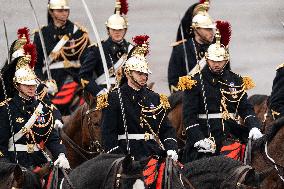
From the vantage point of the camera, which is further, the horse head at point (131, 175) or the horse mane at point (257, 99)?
the horse mane at point (257, 99)

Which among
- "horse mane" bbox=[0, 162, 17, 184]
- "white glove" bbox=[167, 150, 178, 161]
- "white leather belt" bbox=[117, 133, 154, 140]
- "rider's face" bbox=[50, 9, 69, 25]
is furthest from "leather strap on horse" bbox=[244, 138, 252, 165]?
"rider's face" bbox=[50, 9, 69, 25]

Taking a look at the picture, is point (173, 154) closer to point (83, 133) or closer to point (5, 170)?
point (5, 170)

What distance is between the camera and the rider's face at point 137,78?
1348cm

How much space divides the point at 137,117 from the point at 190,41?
475 centimetres

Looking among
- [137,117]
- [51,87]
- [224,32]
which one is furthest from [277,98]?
[51,87]

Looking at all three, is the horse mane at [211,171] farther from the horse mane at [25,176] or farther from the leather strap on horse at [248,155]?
the horse mane at [25,176]

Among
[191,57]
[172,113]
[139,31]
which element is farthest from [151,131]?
[139,31]

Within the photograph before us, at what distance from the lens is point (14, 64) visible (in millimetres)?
13789

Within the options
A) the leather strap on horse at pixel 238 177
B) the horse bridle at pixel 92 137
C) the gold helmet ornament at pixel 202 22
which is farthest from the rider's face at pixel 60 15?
the leather strap on horse at pixel 238 177

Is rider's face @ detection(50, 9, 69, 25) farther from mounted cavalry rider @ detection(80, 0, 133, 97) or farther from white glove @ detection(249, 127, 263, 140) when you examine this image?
white glove @ detection(249, 127, 263, 140)

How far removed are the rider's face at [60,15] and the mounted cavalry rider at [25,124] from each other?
5682 millimetres

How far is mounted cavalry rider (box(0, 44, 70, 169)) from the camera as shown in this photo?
13.5 metres

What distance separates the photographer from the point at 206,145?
13.8 m

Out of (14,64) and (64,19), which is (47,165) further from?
(64,19)
